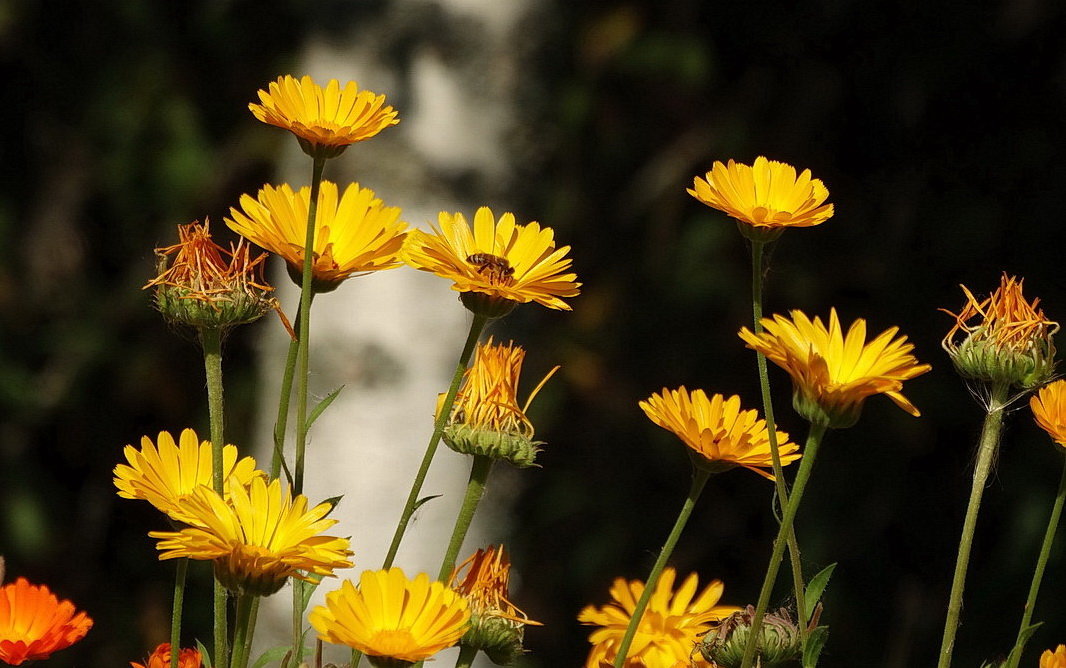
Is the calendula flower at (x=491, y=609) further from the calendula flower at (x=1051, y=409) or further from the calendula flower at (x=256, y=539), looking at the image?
the calendula flower at (x=1051, y=409)

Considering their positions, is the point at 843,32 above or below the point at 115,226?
above

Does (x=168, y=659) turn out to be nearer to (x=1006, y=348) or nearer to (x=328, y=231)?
(x=328, y=231)

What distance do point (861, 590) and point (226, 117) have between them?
1090mm

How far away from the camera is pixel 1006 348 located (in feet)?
1.68

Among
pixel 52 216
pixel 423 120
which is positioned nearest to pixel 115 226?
pixel 52 216

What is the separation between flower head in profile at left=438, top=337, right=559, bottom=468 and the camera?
494 millimetres

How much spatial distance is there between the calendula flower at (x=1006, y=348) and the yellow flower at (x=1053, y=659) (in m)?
0.10

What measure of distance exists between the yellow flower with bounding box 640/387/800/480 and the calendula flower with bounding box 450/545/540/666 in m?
0.08

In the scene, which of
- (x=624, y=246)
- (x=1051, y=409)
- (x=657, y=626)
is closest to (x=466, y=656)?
(x=657, y=626)

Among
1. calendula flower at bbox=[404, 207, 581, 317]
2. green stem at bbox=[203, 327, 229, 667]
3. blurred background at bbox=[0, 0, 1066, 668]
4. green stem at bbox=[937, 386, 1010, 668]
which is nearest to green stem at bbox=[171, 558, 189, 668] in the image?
green stem at bbox=[203, 327, 229, 667]

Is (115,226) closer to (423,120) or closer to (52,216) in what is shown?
(52,216)

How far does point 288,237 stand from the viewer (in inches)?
19.4

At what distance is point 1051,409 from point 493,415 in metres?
0.20

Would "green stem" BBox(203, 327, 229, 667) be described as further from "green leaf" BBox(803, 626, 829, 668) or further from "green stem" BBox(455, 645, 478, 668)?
"green leaf" BBox(803, 626, 829, 668)
